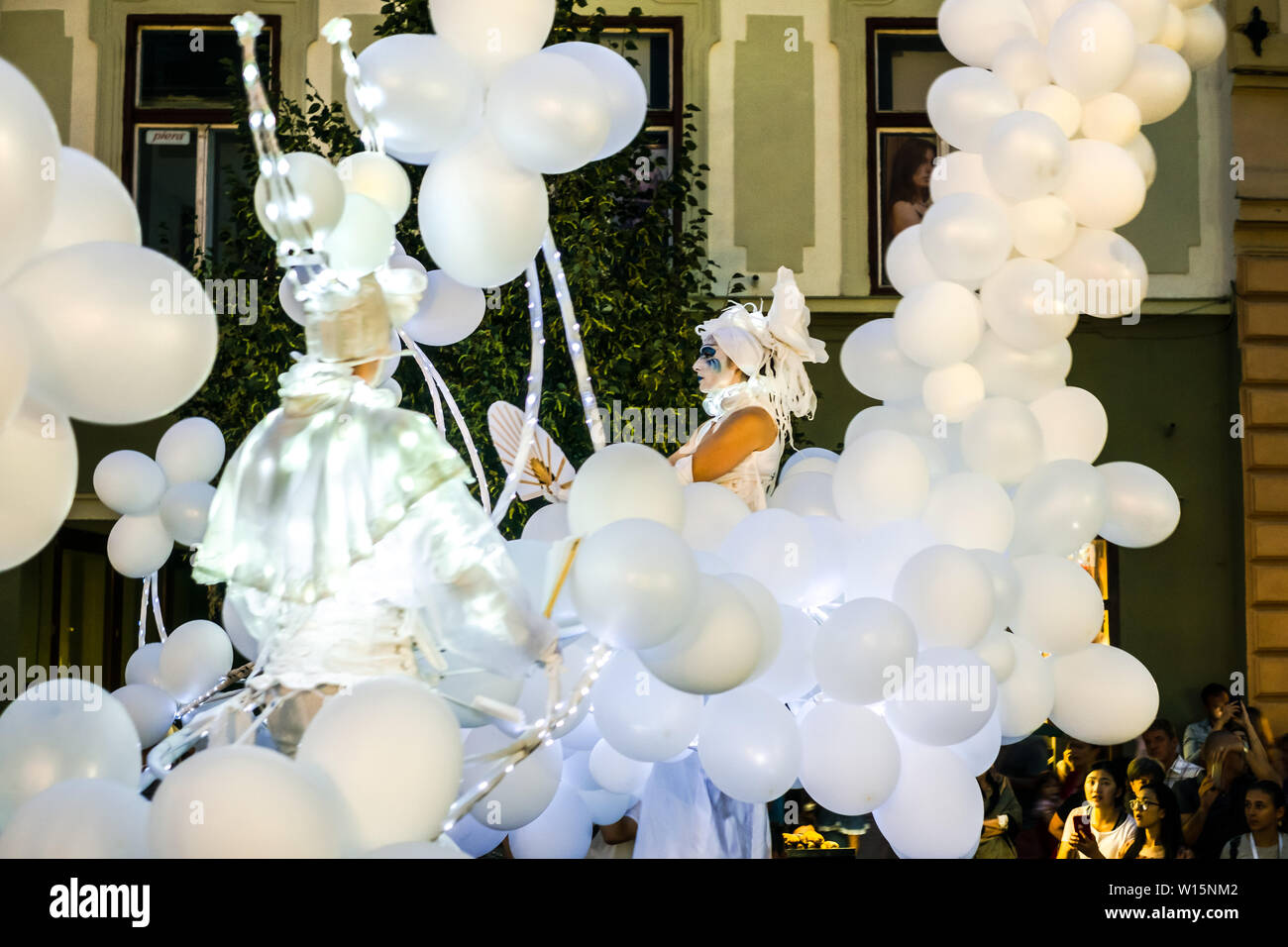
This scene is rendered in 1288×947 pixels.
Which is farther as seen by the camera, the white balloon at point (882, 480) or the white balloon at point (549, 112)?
the white balloon at point (882, 480)

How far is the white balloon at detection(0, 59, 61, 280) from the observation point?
1638mm

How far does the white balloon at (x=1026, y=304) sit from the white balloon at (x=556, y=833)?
1.62 meters

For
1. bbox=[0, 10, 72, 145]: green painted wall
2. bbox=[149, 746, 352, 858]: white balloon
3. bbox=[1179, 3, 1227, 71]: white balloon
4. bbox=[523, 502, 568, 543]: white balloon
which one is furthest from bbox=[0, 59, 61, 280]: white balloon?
bbox=[0, 10, 72, 145]: green painted wall

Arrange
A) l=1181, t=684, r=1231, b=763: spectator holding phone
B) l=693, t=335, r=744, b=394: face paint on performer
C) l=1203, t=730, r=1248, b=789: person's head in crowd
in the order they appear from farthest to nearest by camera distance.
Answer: l=1181, t=684, r=1231, b=763: spectator holding phone, l=1203, t=730, r=1248, b=789: person's head in crowd, l=693, t=335, r=744, b=394: face paint on performer

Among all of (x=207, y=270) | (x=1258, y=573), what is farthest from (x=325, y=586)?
(x=1258, y=573)

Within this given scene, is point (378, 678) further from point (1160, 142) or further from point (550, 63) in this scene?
point (1160, 142)

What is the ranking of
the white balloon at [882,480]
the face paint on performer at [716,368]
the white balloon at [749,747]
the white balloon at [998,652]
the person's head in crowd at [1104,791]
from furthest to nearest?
the person's head in crowd at [1104,791], the face paint on performer at [716,368], the white balloon at [882,480], the white balloon at [998,652], the white balloon at [749,747]

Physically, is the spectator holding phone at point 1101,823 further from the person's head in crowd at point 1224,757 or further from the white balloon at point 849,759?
the white balloon at point 849,759

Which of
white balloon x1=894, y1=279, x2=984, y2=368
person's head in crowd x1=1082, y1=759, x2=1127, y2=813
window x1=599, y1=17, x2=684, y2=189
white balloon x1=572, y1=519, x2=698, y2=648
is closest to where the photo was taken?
white balloon x1=572, y1=519, x2=698, y2=648

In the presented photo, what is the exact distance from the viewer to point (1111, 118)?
3666 mm

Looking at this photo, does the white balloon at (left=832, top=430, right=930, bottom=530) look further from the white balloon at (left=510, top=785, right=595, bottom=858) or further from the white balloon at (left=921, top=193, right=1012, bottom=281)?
the white balloon at (left=510, top=785, right=595, bottom=858)

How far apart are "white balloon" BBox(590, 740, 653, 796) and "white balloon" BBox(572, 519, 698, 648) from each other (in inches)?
30.6

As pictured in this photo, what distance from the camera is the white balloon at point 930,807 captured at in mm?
2928

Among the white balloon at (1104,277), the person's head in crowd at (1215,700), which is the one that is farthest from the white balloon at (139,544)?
the person's head in crowd at (1215,700)
